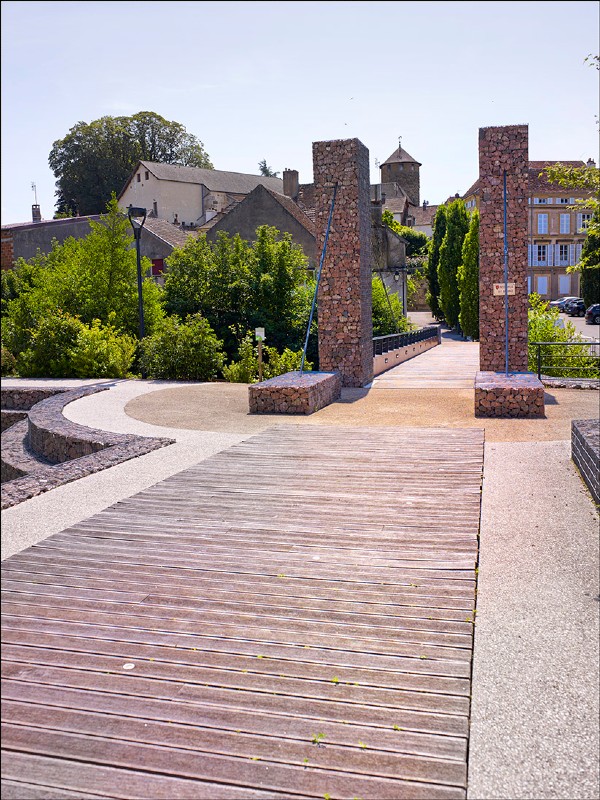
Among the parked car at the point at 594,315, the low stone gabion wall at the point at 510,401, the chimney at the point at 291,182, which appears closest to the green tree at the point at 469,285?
the parked car at the point at 594,315

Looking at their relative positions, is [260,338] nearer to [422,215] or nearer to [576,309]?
[576,309]

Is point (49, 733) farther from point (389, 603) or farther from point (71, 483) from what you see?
point (71, 483)

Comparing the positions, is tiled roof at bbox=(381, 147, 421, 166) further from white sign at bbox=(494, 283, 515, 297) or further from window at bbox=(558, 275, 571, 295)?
white sign at bbox=(494, 283, 515, 297)

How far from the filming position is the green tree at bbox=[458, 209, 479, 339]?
113ft

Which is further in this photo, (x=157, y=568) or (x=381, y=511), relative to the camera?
(x=381, y=511)

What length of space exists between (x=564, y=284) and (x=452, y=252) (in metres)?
28.3

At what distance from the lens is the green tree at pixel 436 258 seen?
44.8m

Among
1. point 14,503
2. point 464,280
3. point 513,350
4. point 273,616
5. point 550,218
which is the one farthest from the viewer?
point 550,218

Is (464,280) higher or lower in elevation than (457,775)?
higher

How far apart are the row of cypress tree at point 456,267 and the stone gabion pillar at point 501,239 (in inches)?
640

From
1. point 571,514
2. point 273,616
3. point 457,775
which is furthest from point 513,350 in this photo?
point 457,775

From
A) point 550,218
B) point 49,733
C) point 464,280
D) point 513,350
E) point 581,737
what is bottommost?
point 581,737

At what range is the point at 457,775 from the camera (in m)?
2.99

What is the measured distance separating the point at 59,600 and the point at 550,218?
65117mm
